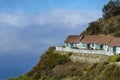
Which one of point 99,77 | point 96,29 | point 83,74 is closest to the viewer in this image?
point 99,77

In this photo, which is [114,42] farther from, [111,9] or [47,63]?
[111,9]

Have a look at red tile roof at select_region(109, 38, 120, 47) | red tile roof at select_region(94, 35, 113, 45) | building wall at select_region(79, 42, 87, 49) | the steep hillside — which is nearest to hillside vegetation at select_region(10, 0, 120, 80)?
the steep hillside

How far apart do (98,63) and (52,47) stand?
24.6 meters

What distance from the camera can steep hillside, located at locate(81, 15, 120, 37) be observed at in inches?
4363

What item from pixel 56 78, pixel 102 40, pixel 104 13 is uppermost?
pixel 104 13

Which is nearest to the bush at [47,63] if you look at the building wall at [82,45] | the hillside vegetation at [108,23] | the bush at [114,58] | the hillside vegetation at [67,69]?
the hillside vegetation at [67,69]

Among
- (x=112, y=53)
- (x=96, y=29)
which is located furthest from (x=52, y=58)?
(x=96, y=29)

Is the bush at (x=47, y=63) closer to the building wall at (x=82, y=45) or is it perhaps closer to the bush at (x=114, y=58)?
the building wall at (x=82, y=45)

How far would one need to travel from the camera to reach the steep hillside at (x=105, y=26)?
364 feet

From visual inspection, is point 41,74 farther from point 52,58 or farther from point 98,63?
point 98,63

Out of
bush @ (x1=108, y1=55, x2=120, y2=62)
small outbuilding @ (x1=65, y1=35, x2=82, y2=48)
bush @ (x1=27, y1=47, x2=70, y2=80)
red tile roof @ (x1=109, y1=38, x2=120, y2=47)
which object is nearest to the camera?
bush @ (x1=108, y1=55, x2=120, y2=62)

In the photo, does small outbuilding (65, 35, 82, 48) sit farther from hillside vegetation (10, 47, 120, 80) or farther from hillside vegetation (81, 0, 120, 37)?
hillside vegetation (81, 0, 120, 37)

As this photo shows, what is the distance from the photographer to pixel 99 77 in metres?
71.9

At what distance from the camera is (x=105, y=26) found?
375 ft
